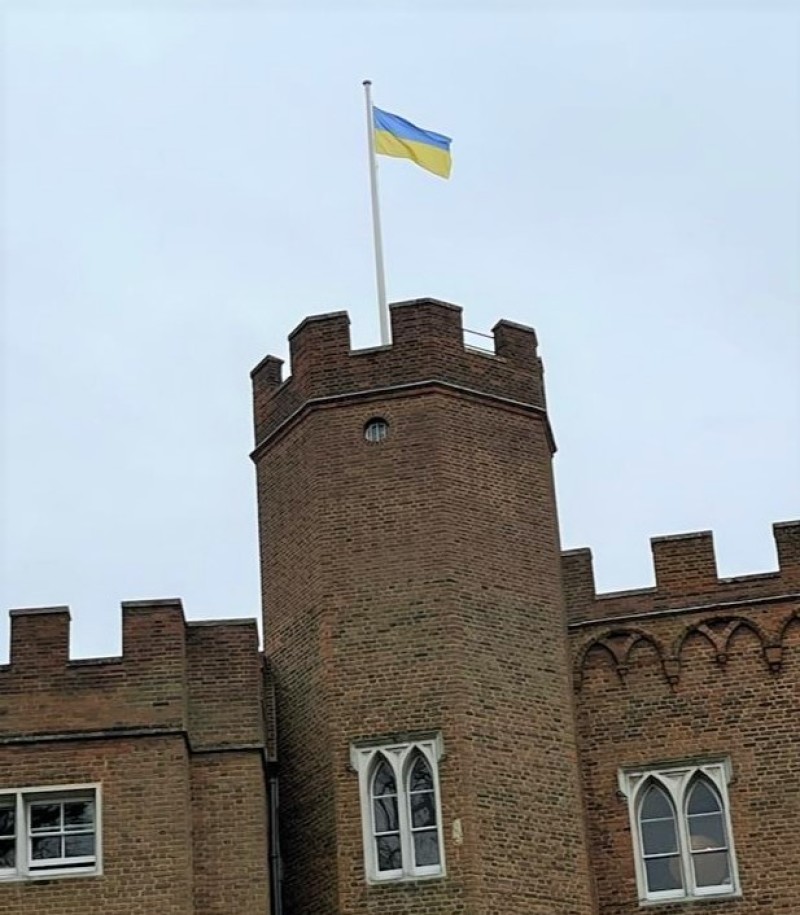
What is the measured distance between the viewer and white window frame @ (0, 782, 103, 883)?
25.2 metres

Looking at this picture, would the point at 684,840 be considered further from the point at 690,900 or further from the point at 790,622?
the point at 790,622

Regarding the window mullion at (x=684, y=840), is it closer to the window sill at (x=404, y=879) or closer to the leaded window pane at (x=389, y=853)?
the window sill at (x=404, y=879)

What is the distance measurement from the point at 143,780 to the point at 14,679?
2.20 m

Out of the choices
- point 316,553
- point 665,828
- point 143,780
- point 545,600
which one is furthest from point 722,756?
point 143,780

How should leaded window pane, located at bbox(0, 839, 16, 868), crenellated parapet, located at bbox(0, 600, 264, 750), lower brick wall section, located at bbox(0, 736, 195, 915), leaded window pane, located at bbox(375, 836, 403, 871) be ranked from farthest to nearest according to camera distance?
leaded window pane, located at bbox(375, 836, 403, 871), crenellated parapet, located at bbox(0, 600, 264, 750), leaded window pane, located at bbox(0, 839, 16, 868), lower brick wall section, located at bbox(0, 736, 195, 915)

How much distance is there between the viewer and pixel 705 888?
27.5 m

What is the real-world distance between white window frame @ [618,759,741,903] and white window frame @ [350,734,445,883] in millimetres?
3113

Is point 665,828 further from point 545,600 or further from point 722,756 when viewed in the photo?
point 545,600

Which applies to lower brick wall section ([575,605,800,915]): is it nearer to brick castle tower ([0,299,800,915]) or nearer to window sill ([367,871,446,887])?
brick castle tower ([0,299,800,915])

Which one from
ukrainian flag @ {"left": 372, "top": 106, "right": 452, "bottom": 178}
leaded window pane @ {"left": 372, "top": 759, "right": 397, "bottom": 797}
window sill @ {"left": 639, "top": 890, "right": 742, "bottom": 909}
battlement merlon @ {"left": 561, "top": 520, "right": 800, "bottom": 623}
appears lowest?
window sill @ {"left": 639, "top": 890, "right": 742, "bottom": 909}

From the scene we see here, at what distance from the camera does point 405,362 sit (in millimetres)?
29312

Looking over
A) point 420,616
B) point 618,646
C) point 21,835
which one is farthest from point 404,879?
point 618,646

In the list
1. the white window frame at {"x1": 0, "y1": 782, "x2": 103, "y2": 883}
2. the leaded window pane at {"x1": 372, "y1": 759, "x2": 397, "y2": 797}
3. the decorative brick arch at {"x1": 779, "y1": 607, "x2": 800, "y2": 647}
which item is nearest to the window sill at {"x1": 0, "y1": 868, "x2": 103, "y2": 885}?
the white window frame at {"x1": 0, "y1": 782, "x2": 103, "y2": 883}

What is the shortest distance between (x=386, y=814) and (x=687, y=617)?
542cm
